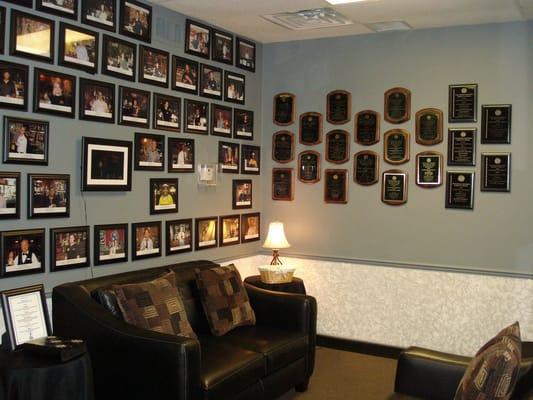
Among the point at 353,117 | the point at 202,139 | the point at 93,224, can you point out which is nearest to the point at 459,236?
the point at 353,117

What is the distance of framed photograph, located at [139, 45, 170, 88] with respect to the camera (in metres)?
4.20

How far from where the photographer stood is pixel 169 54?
4.44m

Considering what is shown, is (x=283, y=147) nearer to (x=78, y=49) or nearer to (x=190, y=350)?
(x=78, y=49)

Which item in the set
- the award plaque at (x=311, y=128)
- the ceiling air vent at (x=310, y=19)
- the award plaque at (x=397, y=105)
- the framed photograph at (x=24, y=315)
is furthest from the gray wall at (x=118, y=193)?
the award plaque at (x=397, y=105)

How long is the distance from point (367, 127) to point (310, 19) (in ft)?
3.42

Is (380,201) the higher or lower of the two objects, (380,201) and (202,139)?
the lower

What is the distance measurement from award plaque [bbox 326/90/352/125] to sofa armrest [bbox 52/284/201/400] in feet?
8.99

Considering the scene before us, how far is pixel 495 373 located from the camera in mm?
2236

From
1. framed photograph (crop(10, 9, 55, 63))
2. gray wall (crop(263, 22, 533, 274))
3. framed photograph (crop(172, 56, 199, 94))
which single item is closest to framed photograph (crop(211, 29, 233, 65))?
framed photograph (crop(172, 56, 199, 94))

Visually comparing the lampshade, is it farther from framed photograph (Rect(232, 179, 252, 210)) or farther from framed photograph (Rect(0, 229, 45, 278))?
framed photograph (Rect(0, 229, 45, 278))

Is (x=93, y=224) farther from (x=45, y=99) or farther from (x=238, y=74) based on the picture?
(x=238, y=74)

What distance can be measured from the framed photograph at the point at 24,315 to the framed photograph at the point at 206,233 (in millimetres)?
1763

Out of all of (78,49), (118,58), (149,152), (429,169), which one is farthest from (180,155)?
(429,169)

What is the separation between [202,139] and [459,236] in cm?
222
